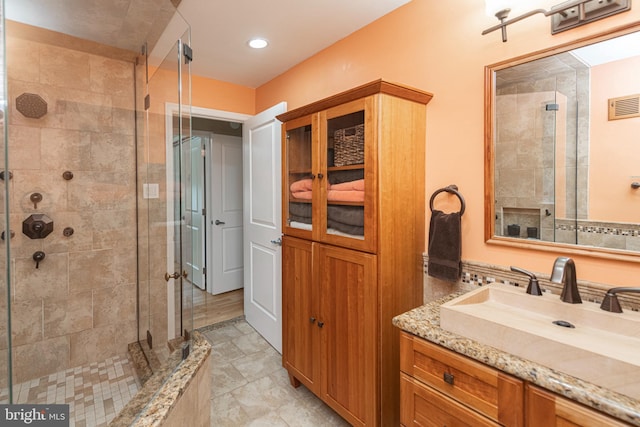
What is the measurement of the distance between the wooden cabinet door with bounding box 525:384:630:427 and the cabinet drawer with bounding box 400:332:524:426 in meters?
0.03

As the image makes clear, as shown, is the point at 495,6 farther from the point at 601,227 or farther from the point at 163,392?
the point at 163,392

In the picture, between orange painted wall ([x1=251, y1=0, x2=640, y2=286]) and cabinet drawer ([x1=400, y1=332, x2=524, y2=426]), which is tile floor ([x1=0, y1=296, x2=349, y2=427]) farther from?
orange painted wall ([x1=251, y1=0, x2=640, y2=286])

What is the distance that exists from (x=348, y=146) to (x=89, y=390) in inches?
85.1

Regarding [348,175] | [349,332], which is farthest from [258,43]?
[349,332]

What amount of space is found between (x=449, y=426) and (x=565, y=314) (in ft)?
1.89

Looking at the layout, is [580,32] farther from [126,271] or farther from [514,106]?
[126,271]

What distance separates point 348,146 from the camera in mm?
1676

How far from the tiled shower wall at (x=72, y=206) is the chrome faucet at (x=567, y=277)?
8.64ft

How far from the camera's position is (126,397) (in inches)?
70.3

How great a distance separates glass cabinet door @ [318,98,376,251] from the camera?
1.48 m

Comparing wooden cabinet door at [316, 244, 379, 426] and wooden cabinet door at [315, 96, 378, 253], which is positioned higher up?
wooden cabinet door at [315, 96, 378, 253]

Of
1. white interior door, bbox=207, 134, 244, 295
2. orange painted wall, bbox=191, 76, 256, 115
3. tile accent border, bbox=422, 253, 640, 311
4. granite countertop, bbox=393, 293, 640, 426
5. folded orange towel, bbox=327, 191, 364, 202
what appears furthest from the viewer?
white interior door, bbox=207, 134, 244, 295

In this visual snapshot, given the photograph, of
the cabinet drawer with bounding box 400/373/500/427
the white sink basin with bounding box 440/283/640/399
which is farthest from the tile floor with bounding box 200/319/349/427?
the white sink basin with bounding box 440/283/640/399

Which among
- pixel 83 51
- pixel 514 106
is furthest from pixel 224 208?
pixel 514 106
